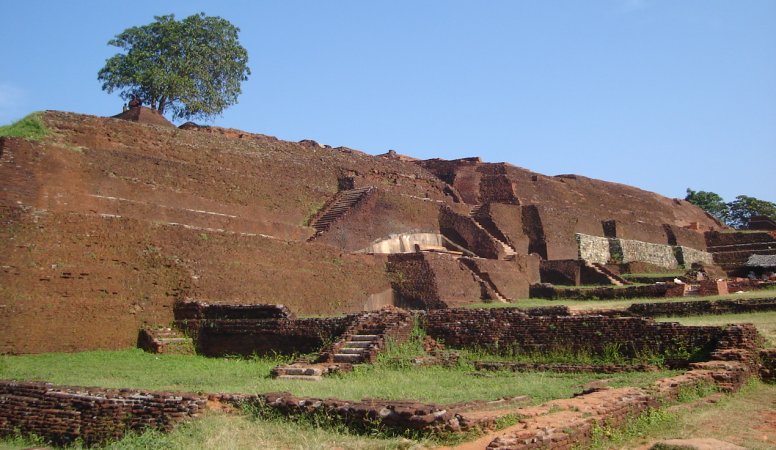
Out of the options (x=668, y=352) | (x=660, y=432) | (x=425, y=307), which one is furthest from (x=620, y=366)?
(x=425, y=307)

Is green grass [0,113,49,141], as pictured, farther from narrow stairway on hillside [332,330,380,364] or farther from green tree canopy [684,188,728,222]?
green tree canopy [684,188,728,222]

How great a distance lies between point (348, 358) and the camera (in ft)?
44.4

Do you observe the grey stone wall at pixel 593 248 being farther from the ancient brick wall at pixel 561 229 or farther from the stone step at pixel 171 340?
the stone step at pixel 171 340

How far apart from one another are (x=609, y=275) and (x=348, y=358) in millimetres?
16236

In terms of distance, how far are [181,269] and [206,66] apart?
66.3 feet

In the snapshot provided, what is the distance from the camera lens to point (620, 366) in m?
11.6

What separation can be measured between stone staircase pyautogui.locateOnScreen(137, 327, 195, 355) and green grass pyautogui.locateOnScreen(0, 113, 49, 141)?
6.96 m

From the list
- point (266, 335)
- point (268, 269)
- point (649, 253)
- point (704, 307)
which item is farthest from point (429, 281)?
point (649, 253)

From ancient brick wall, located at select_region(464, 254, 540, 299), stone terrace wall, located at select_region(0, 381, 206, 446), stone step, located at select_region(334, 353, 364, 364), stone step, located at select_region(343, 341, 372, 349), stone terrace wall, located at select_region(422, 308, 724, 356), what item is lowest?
stone terrace wall, located at select_region(0, 381, 206, 446)

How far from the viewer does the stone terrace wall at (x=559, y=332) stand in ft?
39.6

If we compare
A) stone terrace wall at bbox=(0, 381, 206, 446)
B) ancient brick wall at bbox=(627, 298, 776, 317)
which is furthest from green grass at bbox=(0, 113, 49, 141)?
ancient brick wall at bbox=(627, 298, 776, 317)

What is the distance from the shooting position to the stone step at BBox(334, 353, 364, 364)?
13484 mm

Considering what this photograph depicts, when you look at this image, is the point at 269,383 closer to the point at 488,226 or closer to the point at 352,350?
the point at 352,350

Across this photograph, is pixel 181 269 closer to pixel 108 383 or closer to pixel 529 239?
pixel 108 383
